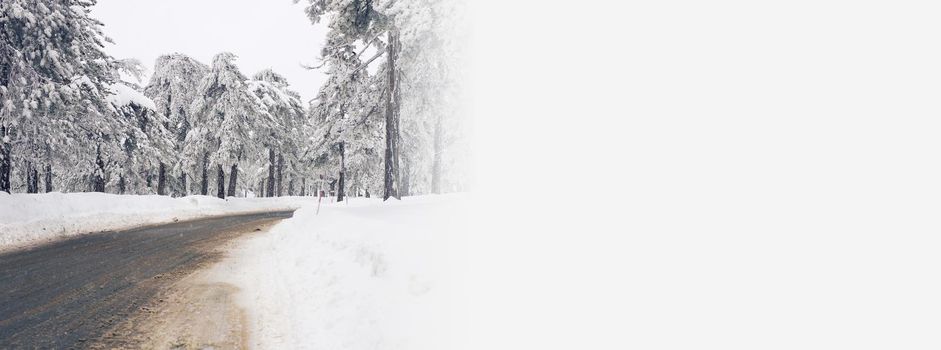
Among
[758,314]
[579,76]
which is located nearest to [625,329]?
[758,314]

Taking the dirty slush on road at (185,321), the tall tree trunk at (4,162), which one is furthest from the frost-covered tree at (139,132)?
the dirty slush on road at (185,321)

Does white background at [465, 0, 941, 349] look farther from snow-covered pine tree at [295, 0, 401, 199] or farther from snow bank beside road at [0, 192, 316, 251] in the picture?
snow bank beside road at [0, 192, 316, 251]

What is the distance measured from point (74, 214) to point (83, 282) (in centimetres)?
964

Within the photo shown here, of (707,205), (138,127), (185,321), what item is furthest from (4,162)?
(707,205)

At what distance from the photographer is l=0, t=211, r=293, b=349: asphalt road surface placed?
15.2 ft

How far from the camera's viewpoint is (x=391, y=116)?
15227 mm

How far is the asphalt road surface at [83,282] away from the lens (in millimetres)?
4625

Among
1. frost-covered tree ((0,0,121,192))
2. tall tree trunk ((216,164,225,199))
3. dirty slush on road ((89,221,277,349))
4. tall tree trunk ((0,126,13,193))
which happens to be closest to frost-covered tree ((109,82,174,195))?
frost-covered tree ((0,0,121,192))

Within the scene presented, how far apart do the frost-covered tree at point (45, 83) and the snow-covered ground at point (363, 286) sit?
991 cm

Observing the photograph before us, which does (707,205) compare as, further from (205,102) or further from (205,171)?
(205,171)

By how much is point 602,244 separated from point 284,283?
523cm

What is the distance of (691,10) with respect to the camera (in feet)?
8.94

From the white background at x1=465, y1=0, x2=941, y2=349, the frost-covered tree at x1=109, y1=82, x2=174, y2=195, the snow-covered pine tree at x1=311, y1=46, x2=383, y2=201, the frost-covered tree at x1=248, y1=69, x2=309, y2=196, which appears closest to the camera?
the white background at x1=465, y1=0, x2=941, y2=349

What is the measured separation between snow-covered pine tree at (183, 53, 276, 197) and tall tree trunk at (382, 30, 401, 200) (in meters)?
16.5
